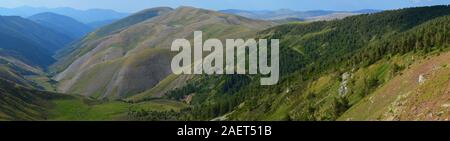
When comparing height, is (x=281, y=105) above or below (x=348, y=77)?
below

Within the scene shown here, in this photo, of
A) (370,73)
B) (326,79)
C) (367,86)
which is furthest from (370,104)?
(326,79)

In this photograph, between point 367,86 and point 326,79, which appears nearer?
point 367,86
